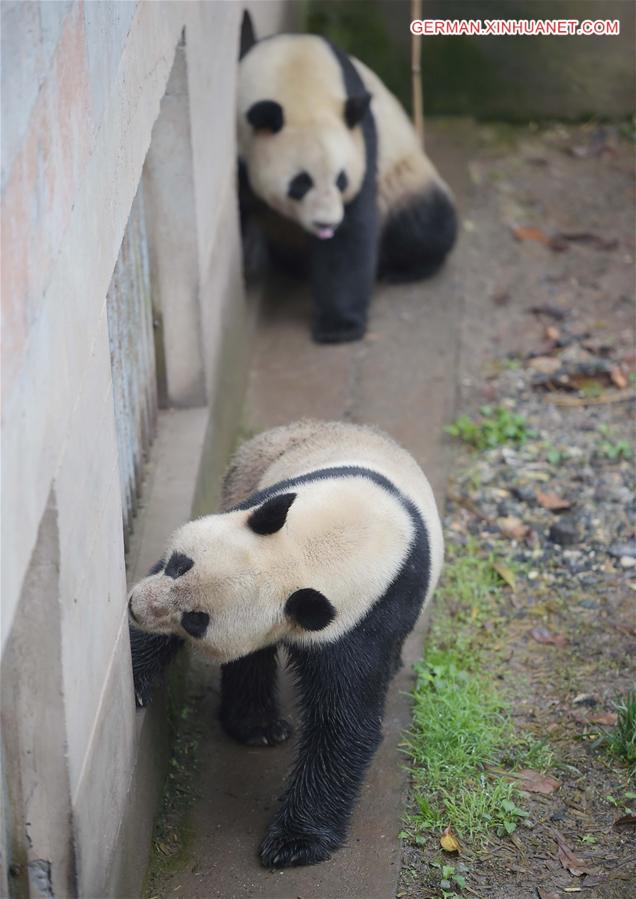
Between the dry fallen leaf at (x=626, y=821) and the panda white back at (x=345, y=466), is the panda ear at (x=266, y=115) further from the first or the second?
the dry fallen leaf at (x=626, y=821)

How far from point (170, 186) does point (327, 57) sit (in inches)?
95.4

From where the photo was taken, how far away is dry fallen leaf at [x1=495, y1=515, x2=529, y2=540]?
252 inches

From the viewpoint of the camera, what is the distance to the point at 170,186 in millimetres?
5750

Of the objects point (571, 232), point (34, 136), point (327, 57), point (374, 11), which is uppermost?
point (34, 136)

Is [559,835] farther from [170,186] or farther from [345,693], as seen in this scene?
[170,186]

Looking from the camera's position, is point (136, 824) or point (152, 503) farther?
point (152, 503)

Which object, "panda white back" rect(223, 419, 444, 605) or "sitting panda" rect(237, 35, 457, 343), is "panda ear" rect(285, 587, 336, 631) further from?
"sitting panda" rect(237, 35, 457, 343)

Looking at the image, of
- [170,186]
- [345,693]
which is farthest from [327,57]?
[345,693]

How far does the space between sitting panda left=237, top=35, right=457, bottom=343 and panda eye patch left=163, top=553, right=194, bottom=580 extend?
3697 mm

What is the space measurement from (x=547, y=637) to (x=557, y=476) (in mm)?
1294

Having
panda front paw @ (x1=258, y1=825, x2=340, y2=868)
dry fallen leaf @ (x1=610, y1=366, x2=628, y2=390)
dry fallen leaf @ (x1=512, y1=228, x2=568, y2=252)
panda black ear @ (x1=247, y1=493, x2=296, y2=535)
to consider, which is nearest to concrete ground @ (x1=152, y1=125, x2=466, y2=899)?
panda front paw @ (x1=258, y1=825, x2=340, y2=868)

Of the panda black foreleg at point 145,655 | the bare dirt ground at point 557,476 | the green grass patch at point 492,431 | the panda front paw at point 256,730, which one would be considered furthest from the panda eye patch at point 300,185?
the panda black foreleg at point 145,655

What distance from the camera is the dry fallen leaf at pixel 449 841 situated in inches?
181

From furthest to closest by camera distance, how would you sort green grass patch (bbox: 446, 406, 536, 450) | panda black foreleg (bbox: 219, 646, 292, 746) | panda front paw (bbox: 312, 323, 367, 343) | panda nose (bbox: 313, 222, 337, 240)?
1. panda front paw (bbox: 312, 323, 367, 343)
2. panda nose (bbox: 313, 222, 337, 240)
3. green grass patch (bbox: 446, 406, 536, 450)
4. panda black foreleg (bbox: 219, 646, 292, 746)
